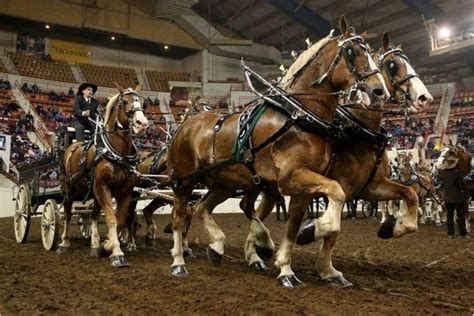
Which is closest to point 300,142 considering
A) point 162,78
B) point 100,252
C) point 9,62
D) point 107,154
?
point 107,154

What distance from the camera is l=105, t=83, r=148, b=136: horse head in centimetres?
668

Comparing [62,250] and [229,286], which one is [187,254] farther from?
[229,286]

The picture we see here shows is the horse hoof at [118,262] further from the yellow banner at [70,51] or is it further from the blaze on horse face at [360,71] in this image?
A: the yellow banner at [70,51]

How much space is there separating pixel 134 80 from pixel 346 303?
31.0m

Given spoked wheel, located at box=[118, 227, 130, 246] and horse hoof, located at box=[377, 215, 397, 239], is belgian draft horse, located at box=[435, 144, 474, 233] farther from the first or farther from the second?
spoked wheel, located at box=[118, 227, 130, 246]

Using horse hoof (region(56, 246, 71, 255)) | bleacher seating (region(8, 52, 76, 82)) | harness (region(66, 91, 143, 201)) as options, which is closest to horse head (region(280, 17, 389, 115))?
harness (region(66, 91, 143, 201))

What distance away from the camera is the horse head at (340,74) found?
15.0 feet

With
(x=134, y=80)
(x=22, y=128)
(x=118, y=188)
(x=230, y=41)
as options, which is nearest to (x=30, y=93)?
(x=22, y=128)

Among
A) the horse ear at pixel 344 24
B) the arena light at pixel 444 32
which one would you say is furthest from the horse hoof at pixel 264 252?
the arena light at pixel 444 32

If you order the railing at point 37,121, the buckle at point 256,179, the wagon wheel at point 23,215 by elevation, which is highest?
the railing at point 37,121

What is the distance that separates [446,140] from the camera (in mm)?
26516

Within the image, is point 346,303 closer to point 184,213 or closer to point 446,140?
point 184,213

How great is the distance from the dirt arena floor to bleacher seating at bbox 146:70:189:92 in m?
26.1

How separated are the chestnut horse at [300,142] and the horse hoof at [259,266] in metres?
0.45
